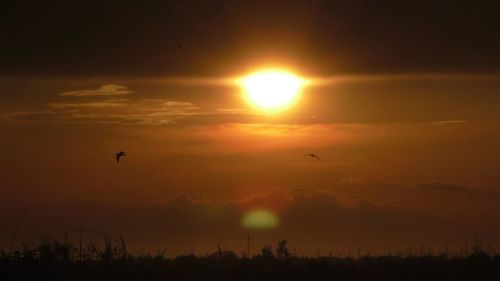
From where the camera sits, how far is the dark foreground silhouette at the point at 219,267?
19.5m

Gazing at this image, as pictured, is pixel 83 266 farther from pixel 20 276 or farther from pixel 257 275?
pixel 257 275

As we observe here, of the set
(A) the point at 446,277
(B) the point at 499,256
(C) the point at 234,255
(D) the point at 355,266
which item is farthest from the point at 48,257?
(B) the point at 499,256

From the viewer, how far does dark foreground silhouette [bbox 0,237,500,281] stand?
64.1ft

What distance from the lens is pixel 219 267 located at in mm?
20094

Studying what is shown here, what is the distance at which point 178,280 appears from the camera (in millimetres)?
19375

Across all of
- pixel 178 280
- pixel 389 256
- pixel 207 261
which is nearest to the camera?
pixel 178 280

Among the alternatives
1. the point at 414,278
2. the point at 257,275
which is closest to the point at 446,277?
the point at 414,278

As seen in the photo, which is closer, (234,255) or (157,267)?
(157,267)

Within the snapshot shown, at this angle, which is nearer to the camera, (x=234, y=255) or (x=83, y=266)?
(x=83, y=266)

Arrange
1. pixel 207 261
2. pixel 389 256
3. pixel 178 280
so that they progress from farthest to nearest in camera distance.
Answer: pixel 389 256, pixel 207 261, pixel 178 280

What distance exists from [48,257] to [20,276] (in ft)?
2.52

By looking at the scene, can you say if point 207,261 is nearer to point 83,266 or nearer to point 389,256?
point 83,266

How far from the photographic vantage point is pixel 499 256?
2189 centimetres

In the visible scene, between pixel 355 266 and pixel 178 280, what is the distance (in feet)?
12.6
